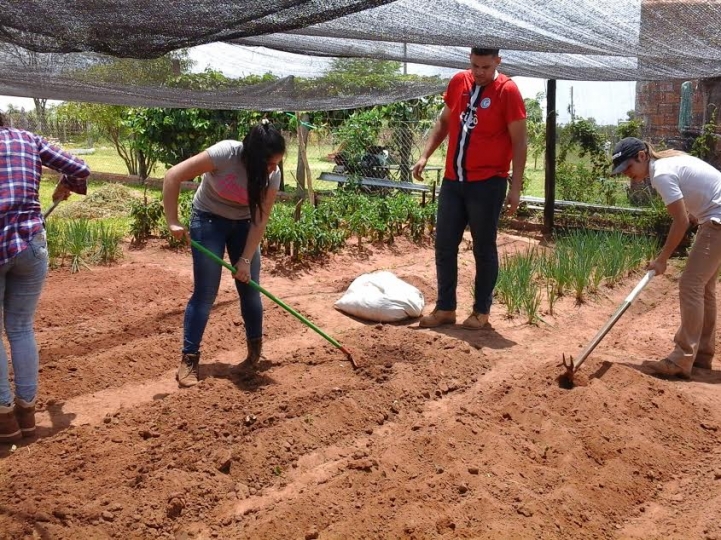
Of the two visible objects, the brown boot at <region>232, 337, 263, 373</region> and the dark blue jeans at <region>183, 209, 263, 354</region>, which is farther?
the brown boot at <region>232, 337, 263, 373</region>

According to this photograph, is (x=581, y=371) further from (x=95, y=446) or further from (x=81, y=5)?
(x=81, y=5)

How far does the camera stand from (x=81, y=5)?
3072mm

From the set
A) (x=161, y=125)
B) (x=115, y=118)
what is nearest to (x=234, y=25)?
(x=161, y=125)

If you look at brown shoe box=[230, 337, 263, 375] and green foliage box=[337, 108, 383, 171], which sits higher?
green foliage box=[337, 108, 383, 171]

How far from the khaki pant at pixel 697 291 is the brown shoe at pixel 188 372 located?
266cm

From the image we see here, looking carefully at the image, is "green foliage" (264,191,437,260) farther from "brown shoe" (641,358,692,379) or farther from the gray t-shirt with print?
"brown shoe" (641,358,692,379)

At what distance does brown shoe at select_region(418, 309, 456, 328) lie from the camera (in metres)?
5.03

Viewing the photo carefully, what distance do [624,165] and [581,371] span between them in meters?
1.12

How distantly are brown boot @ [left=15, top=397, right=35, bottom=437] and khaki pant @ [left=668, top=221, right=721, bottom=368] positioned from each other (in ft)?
11.1

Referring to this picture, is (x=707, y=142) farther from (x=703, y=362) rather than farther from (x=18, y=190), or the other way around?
(x=18, y=190)

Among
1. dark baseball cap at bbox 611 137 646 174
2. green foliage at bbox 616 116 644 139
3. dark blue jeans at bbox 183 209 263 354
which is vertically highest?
dark baseball cap at bbox 611 137 646 174

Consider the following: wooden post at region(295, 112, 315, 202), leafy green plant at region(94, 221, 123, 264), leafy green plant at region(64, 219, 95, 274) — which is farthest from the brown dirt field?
wooden post at region(295, 112, 315, 202)

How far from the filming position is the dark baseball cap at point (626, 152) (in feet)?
12.9

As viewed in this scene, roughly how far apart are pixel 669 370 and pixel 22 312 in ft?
11.2
